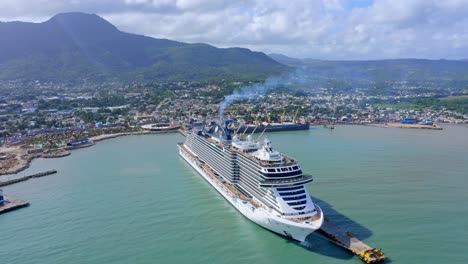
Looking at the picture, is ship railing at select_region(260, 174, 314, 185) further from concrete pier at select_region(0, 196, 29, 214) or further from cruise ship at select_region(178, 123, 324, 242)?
concrete pier at select_region(0, 196, 29, 214)

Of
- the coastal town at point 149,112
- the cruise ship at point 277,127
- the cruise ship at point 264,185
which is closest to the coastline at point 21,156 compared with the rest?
the coastal town at point 149,112

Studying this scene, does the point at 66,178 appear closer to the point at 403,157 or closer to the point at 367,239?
the point at 367,239

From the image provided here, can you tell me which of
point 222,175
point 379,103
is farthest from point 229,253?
point 379,103

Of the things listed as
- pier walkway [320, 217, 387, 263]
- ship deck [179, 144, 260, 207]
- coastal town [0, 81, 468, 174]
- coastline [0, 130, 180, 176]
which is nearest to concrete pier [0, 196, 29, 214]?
coastline [0, 130, 180, 176]

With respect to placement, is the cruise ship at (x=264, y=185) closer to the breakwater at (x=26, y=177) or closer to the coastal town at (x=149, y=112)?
the breakwater at (x=26, y=177)

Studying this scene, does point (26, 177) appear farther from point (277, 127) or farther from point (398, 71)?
point (398, 71)

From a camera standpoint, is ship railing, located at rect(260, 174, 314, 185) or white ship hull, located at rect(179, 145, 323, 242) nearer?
white ship hull, located at rect(179, 145, 323, 242)
